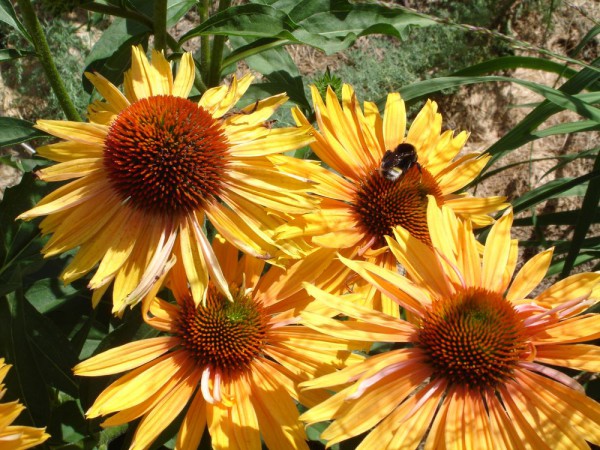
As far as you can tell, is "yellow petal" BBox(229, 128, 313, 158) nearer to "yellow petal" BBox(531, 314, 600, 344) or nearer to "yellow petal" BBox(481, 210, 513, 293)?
"yellow petal" BBox(481, 210, 513, 293)

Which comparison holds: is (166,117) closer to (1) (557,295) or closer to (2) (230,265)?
(2) (230,265)

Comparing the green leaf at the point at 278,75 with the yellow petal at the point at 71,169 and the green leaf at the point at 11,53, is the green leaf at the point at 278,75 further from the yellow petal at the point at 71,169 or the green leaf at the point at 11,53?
the yellow petal at the point at 71,169

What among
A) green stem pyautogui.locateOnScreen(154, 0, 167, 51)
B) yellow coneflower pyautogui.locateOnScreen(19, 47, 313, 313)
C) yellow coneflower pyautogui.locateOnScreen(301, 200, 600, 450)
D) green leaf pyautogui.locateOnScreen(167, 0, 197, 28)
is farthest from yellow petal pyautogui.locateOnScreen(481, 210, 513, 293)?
green leaf pyautogui.locateOnScreen(167, 0, 197, 28)

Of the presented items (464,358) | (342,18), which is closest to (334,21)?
(342,18)

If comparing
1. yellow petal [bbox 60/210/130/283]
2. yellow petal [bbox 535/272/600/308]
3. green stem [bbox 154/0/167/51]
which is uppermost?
green stem [bbox 154/0/167/51]

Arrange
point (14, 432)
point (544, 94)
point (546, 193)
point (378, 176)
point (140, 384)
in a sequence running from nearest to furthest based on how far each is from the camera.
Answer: point (14, 432)
point (140, 384)
point (378, 176)
point (544, 94)
point (546, 193)

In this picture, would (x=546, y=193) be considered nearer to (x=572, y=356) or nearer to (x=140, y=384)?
(x=572, y=356)

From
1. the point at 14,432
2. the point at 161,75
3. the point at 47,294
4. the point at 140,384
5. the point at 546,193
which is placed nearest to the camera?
the point at 14,432
